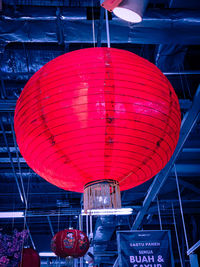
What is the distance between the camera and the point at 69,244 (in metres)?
5.04

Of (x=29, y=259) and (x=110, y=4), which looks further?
(x=29, y=259)

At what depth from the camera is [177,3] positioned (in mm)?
3035

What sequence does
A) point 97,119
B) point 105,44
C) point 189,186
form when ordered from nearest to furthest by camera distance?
point 97,119, point 105,44, point 189,186

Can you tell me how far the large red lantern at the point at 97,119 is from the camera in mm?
1265

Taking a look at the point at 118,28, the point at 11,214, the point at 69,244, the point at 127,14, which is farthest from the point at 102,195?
the point at 11,214

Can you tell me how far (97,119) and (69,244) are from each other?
4.37m

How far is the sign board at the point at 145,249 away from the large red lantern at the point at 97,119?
155 inches

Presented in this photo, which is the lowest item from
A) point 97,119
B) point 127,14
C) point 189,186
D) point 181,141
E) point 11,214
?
point 97,119

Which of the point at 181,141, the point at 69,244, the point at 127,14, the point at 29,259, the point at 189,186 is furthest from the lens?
the point at 189,186

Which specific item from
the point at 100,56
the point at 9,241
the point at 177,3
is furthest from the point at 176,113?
the point at 9,241

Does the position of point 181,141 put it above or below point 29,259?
above

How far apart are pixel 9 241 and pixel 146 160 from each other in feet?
24.4

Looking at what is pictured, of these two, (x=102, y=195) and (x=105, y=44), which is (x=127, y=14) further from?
(x=105, y=44)

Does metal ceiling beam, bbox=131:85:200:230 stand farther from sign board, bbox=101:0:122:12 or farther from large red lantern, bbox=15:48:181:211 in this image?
large red lantern, bbox=15:48:181:211
